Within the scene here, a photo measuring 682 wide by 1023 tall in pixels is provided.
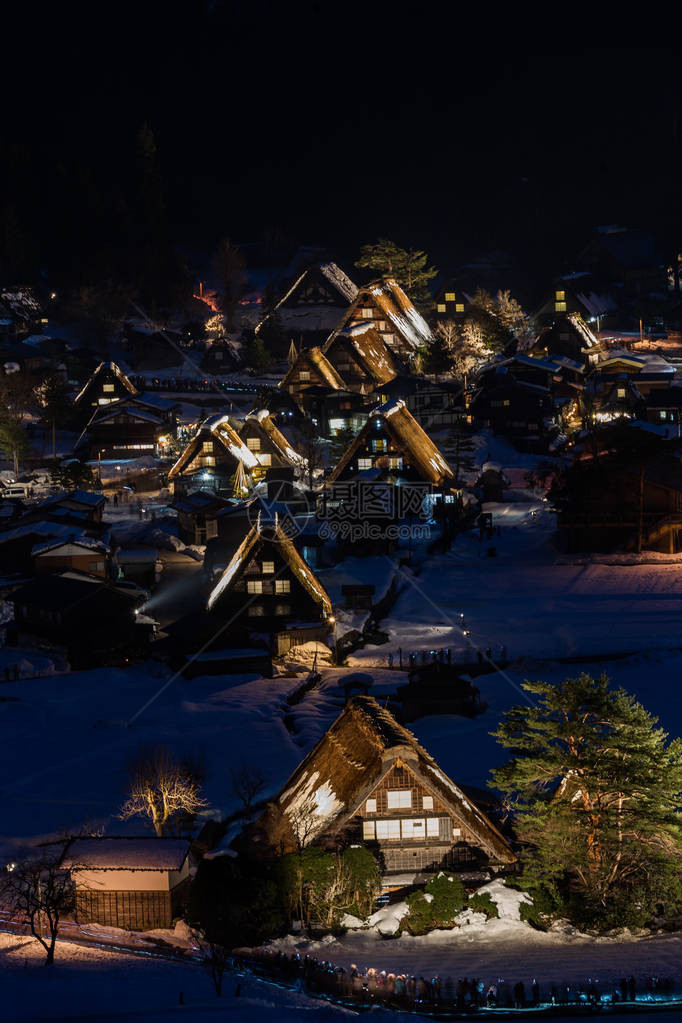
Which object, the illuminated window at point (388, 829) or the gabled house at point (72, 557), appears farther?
the gabled house at point (72, 557)

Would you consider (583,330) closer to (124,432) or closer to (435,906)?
(124,432)

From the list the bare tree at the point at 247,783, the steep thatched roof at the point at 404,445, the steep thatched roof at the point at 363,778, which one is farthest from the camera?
the steep thatched roof at the point at 404,445

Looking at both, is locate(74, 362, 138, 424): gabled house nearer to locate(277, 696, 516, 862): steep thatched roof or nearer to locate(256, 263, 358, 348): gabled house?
locate(256, 263, 358, 348): gabled house

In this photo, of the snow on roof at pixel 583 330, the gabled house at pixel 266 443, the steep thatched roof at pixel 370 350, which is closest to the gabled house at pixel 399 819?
the gabled house at pixel 266 443

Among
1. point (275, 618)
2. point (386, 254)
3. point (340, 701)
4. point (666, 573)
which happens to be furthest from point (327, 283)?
point (340, 701)

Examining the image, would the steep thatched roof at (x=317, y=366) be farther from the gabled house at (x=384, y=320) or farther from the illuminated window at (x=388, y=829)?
the illuminated window at (x=388, y=829)
